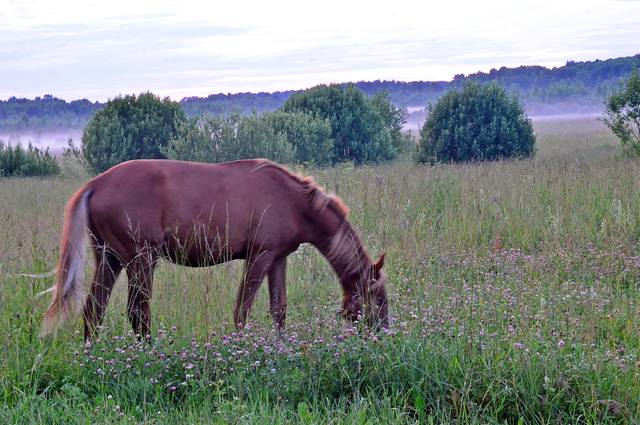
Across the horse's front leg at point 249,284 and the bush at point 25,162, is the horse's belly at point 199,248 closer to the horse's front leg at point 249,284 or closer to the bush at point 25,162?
the horse's front leg at point 249,284

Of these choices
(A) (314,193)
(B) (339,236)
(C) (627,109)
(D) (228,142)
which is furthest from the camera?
(D) (228,142)

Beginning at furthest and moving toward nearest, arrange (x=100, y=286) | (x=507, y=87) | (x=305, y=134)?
(x=507, y=87), (x=305, y=134), (x=100, y=286)

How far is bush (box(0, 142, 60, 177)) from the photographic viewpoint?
22188 millimetres

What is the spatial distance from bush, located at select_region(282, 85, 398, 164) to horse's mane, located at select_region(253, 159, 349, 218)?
17411 mm

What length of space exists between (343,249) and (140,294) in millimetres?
1642

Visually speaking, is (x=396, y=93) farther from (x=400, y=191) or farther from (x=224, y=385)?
(x=224, y=385)

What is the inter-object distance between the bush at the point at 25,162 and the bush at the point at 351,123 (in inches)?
314

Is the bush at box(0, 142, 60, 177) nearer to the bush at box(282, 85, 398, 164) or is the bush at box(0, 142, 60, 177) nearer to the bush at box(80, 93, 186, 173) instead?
the bush at box(80, 93, 186, 173)

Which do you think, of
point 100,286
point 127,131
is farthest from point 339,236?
point 127,131

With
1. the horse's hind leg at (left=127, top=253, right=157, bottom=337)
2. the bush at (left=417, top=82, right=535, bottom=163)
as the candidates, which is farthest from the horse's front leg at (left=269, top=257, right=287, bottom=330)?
the bush at (left=417, top=82, right=535, bottom=163)

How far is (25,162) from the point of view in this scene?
2259cm

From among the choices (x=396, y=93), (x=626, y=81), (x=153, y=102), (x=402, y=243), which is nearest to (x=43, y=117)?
(x=396, y=93)

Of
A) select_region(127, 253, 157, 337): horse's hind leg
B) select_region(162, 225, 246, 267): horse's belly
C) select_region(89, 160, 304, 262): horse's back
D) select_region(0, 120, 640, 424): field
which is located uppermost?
select_region(89, 160, 304, 262): horse's back

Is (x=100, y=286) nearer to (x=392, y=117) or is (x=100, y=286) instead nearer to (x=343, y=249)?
(x=343, y=249)
